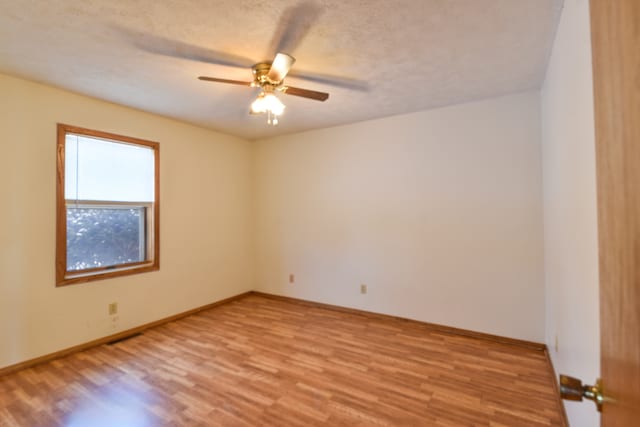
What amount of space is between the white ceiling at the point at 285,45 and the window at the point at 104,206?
1.72ft

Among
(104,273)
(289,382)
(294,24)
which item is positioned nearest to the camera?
(294,24)

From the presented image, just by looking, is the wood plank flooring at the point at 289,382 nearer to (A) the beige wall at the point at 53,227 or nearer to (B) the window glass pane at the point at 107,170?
(A) the beige wall at the point at 53,227

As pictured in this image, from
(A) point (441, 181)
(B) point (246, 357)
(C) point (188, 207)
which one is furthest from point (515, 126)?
(C) point (188, 207)

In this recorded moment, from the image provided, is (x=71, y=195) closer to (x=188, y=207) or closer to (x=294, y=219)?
(x=188, y=207)

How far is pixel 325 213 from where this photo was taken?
13.5 feet

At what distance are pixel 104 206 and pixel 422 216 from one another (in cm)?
341

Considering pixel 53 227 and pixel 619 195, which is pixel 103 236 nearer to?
pixel 53 227

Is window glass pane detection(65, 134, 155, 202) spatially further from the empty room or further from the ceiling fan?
the ceiling fan

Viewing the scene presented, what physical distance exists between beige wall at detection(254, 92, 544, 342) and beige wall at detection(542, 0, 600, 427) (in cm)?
58

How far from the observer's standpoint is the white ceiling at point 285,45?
1.68 meters

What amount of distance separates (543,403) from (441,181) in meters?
2.07

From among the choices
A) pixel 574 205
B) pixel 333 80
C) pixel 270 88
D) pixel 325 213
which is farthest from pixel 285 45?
pixel 325 213

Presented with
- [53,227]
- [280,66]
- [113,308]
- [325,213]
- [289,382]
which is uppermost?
[280,66]

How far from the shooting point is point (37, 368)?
252 cm
